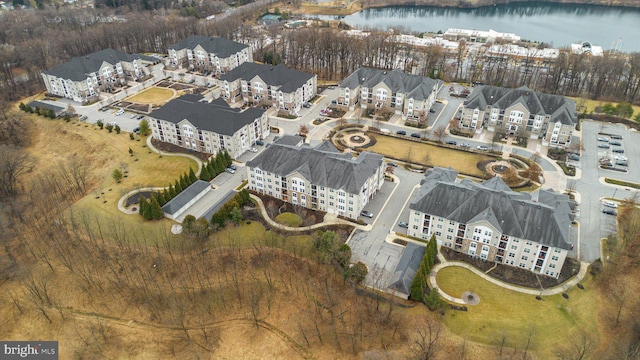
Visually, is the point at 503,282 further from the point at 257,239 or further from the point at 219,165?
the point at 219,165

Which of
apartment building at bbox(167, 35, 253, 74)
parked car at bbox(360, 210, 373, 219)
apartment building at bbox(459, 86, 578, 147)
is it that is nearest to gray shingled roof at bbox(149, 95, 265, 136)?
parked car at bbox(360, 210, 373, 219)

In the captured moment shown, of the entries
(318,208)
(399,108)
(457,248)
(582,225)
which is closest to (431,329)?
(457,248)

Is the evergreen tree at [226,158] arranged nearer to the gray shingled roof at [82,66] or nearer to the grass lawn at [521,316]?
the grass lawn at [521,316]

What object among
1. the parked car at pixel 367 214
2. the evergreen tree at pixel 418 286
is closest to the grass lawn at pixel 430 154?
the parked car at pixel 367 214

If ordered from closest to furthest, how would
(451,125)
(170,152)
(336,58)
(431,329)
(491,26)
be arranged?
(431,329)
(170,152)
(451,125)
(336,58)
(491,26)

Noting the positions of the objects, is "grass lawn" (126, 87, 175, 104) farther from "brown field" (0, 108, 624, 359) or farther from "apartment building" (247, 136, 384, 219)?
"apartment building" (247, 136, 384, 219)

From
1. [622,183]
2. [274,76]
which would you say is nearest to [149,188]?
[274,76]

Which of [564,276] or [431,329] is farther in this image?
[564,276]

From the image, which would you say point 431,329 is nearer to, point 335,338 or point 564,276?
point 335,338
